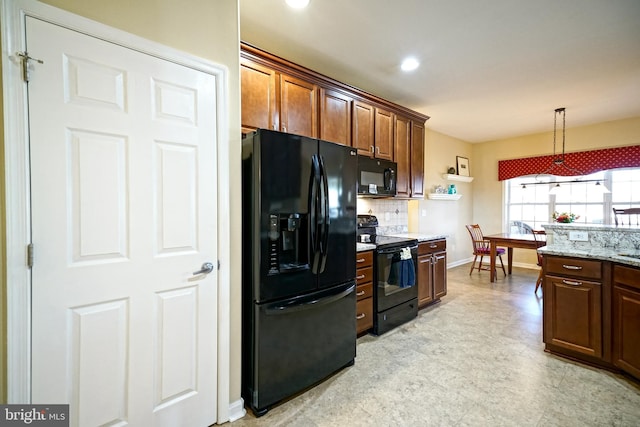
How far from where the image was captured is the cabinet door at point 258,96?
2.33 m

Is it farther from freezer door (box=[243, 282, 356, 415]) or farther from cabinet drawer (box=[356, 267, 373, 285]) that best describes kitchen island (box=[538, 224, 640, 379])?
freezer door (box=[243, 282, 356, 415])

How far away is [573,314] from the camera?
2.43 m

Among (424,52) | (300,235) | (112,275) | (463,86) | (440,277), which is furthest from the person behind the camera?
(440,277)

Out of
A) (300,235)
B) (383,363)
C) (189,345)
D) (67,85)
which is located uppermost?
(67,85)

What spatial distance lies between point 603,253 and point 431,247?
1.55 meters

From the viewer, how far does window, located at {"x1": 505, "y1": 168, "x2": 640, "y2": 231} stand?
503 centimetres

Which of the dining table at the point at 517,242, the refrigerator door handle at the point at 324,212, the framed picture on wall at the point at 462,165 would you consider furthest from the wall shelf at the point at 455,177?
the refrigerator door handle at the point at 324,212

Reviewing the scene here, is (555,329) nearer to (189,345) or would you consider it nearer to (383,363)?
(383,363)

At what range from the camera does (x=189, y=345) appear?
1661mm

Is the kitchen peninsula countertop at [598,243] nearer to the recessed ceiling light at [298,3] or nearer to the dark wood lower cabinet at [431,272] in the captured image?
the dark wood lower cabinet at [431,272]

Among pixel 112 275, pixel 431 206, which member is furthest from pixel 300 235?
pixel 431 206

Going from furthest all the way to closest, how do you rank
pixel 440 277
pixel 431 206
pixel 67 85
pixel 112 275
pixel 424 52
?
pixel 431 206 → pixel 440 277 → pixel 424 52 → pixel 112 275 → pixel 67 85

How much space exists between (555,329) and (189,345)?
2927 millimetres

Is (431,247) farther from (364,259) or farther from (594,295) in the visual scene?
(594,295)
